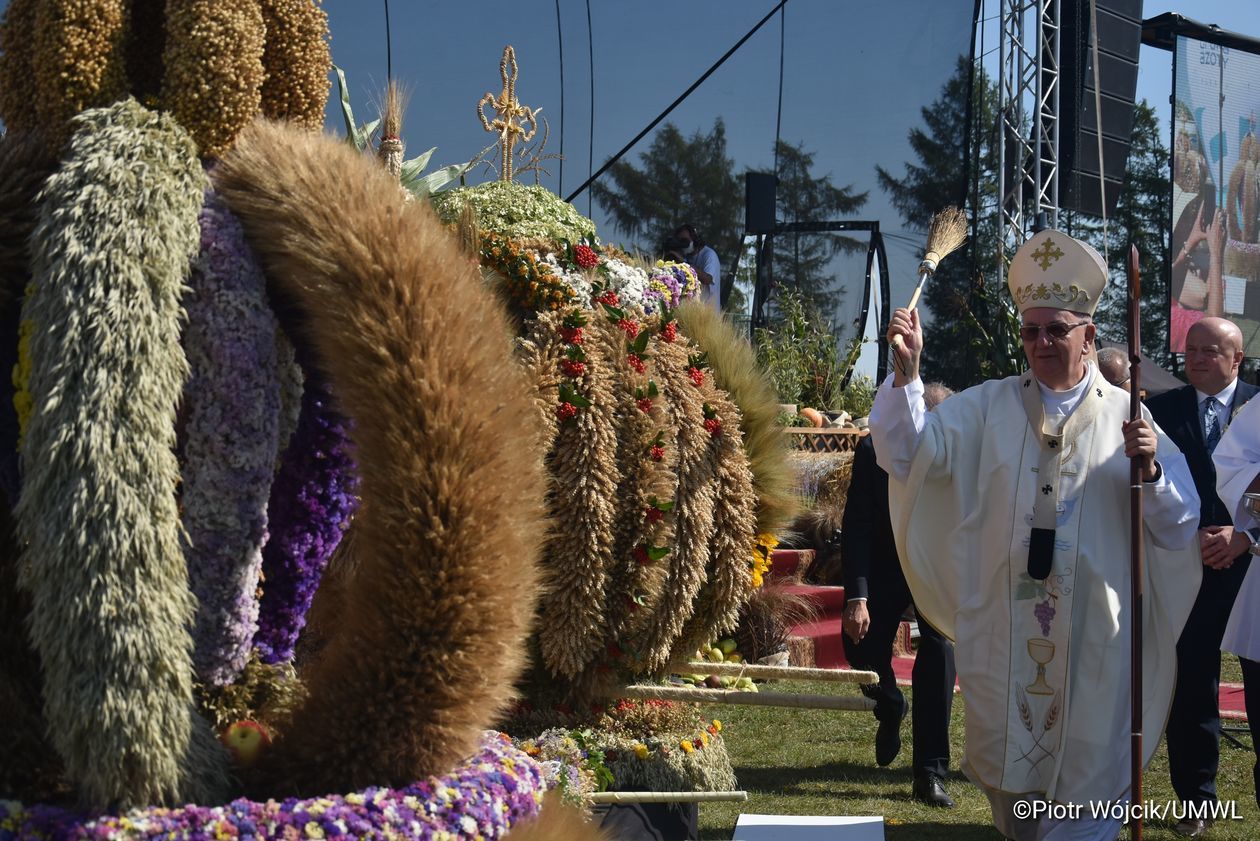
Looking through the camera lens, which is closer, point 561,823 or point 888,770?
point 561,823

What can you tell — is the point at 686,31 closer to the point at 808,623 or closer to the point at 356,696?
the point at 808,623

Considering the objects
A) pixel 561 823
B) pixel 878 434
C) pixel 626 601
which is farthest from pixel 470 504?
pixel 878 434

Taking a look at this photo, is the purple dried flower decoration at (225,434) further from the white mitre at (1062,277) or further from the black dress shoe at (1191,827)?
the black dress shoe at (1191,827)

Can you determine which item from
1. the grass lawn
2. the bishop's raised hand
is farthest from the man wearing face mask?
the bishop's raised hand

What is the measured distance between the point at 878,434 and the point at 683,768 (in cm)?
141

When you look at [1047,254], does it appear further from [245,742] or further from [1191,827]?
[245,742]

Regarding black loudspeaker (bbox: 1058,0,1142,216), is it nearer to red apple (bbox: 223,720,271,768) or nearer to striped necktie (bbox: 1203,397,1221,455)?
striped necktie (bbox: 1203,397,1221,455)

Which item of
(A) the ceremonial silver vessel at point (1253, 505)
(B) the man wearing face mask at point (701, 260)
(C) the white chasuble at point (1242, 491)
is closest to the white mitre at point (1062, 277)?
(A) the ceremonial silver vessel at point (1253, 505)

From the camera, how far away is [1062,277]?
4.87 metres

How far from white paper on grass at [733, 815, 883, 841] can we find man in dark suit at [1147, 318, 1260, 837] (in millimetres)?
1311

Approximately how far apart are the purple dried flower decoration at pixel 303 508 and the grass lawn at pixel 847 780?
302cm

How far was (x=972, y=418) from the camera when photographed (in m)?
5.02

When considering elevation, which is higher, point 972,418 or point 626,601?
point 972,418

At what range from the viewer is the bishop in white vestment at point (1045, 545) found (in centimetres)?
459
